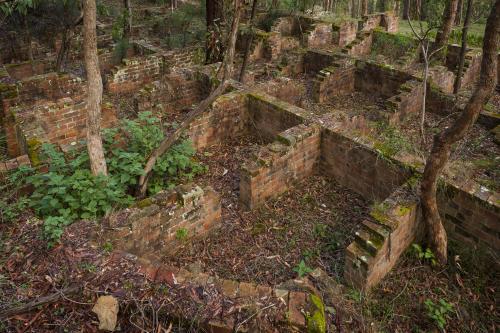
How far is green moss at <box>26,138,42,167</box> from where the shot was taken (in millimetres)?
6660

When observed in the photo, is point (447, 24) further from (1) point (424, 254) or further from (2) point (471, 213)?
(1) point (424, 254)

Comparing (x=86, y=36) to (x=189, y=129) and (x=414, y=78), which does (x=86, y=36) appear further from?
(x=414, y=78)

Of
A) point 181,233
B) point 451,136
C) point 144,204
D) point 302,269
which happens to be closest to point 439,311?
point 302,269

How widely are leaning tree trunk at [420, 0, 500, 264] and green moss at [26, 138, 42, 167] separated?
237 inches

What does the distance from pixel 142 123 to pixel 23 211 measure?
3.95m

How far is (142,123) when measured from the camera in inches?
337

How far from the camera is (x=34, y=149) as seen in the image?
7.00m

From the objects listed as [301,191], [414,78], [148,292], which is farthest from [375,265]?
[414,78]

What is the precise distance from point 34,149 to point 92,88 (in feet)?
7.56

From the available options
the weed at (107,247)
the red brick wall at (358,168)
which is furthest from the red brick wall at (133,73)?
the weed at (107,247)

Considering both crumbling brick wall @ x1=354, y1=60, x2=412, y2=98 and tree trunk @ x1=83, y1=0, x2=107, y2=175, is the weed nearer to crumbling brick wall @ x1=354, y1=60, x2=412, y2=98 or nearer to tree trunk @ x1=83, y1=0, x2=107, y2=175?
tree trunk @ x1=83, y1=0, x2=107, y2=175

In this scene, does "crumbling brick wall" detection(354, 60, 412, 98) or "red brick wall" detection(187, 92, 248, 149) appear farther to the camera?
"crumbling brick wall" detection(354, 60, 412, 98)

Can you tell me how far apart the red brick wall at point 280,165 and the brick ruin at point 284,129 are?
21 millimetres

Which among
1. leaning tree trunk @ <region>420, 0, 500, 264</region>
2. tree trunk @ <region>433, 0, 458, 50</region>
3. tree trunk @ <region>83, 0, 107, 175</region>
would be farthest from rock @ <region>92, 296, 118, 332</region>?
tree trunk @ <region>433, 0, 458, 50</region>
